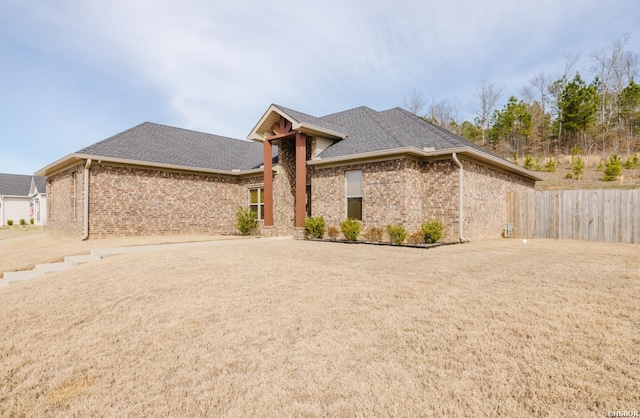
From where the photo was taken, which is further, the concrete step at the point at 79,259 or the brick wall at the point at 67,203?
the brick wall at the point at 67,203

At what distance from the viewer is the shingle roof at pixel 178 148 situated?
50.8ft

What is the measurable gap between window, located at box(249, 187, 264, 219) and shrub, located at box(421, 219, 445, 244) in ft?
31.2

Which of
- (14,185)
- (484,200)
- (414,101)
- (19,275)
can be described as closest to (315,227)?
(484,200)

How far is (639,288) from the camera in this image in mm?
4852

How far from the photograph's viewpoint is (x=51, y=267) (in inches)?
328

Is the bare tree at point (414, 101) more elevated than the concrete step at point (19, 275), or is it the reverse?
the bare tree at point (414, 101)

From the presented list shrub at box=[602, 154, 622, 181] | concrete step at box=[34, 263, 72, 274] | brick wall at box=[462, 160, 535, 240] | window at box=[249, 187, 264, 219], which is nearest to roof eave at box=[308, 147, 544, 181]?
brick wall at box=[462, 160, 535, 240]

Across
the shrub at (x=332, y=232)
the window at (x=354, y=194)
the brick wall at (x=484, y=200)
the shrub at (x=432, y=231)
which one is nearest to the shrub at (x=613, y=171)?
the brick wall at (x=484, y=200)

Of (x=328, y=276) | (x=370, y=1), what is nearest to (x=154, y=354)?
(x=328, y=276)

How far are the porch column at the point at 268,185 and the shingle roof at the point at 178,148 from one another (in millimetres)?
2283

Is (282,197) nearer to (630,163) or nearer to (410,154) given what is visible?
(410,154)

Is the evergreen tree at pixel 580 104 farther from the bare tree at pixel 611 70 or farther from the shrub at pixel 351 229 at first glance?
the shrub at pixel 351 229

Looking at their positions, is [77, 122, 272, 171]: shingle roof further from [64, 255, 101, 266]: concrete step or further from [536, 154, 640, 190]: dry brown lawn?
[536, 154, 640, 190]: dry brown lawn

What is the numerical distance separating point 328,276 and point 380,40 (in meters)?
11.5
